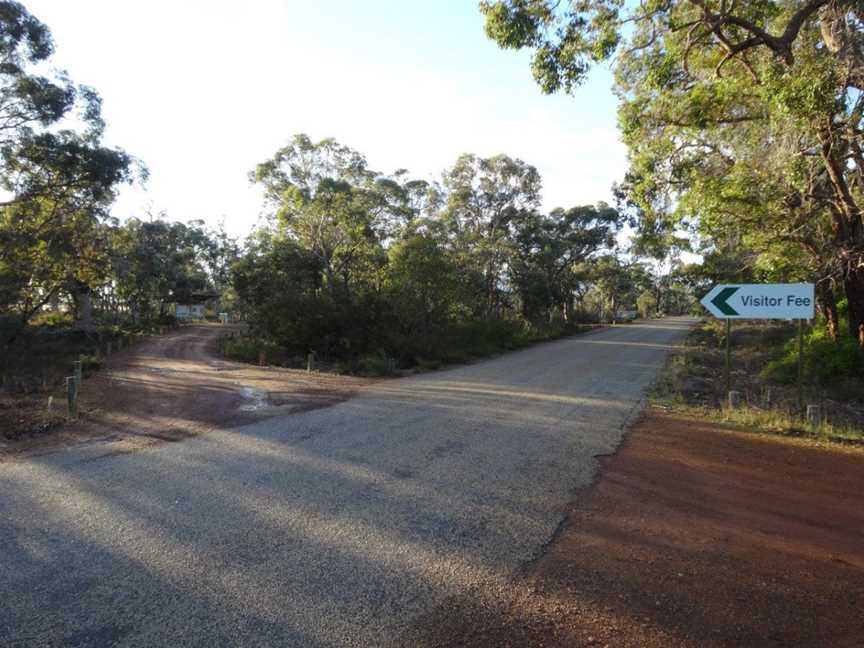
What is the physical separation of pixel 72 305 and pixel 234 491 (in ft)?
137

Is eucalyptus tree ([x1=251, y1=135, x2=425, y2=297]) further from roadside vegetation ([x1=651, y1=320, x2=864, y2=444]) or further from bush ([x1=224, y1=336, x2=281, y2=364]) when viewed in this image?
roadside vegetation ([x1=651, y1=320, x2=864, y2=444])

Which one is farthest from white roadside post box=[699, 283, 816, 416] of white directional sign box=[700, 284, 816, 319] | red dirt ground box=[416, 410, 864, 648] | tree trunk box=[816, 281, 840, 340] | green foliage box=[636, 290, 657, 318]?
green foliage box=[636, 290, 657, 318]

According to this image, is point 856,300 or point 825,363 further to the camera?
point 825,363

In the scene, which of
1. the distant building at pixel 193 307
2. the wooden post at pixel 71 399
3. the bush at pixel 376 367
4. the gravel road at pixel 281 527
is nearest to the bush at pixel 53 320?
the distant building at pixel 193 307

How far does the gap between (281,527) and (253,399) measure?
775 cm

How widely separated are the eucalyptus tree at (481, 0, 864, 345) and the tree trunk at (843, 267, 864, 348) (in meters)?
0.03

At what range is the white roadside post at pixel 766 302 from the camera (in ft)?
30.7

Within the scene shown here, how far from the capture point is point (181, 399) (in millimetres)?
12555

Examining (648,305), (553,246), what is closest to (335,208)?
(553,246)

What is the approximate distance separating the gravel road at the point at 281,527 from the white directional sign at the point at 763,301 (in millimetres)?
2931

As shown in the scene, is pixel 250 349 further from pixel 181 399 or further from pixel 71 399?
pixel 71 399

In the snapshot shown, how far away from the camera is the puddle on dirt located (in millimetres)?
10992

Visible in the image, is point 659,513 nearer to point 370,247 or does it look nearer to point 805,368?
point 805,368

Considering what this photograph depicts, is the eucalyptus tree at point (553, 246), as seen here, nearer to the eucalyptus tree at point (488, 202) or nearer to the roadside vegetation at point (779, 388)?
the eucalyptus tree at point (488, 202)
